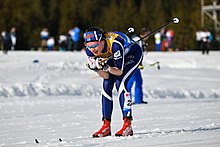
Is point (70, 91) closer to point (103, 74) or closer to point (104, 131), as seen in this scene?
point (104, 131)

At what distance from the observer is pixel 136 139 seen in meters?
8.09

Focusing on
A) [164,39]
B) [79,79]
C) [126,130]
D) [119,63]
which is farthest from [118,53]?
[164,39]

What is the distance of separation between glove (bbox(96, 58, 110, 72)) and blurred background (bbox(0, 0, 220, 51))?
56.1 meters

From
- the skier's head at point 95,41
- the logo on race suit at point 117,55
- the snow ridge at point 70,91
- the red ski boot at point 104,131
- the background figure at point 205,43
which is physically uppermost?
the skier's head at point 95,41

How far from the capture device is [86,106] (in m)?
14.9

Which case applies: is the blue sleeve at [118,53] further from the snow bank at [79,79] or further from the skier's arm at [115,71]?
the snow bank at [79,79]

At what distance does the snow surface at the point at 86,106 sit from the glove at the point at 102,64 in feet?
3.25

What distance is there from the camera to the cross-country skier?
27.7 ft

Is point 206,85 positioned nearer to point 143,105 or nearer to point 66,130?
point 143,105

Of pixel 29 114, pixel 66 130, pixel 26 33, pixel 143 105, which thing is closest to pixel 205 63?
pixel 143 105

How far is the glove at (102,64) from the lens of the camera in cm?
836

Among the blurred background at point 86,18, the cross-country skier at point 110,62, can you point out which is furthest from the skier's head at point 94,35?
the blurred background at point 86,18

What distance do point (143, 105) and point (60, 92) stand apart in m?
5.35

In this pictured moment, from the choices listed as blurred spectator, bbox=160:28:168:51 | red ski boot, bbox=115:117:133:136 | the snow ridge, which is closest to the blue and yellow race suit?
red ski boot, bbox=115:117:133:136
